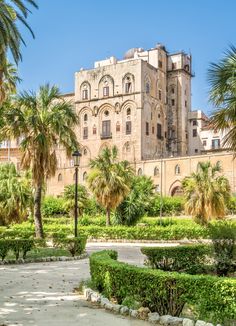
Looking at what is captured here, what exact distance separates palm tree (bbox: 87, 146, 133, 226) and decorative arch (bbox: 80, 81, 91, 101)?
41536 millimetres

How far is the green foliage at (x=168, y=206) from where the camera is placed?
56.6 metres

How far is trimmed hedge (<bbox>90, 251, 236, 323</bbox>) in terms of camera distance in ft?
23.8

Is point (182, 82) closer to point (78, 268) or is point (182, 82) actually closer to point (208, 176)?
point (208, 176)

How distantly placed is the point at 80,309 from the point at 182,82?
74.4 meters

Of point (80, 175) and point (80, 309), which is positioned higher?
point (80, 175)

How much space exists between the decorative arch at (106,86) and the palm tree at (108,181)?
3920 cm

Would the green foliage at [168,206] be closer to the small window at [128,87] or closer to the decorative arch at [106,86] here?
the small window at [128,87]

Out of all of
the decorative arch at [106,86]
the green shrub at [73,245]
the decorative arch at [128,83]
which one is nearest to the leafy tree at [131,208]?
the green shrub at [73,245]

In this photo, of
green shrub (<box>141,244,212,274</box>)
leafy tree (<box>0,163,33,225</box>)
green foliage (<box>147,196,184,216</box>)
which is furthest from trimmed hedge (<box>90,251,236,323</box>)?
green foliage (<box>147,196,184,216</box>)

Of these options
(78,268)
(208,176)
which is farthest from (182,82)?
(78,268)

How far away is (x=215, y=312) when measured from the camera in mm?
7277

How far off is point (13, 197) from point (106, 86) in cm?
4241

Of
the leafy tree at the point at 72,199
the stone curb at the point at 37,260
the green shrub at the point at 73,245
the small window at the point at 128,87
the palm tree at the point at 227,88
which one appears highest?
the small window at the point at 128,87

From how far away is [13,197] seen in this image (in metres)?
37.9
